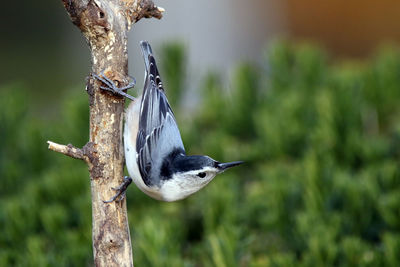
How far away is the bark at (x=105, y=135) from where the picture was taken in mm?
1627

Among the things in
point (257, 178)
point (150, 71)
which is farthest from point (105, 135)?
point (257, 178)

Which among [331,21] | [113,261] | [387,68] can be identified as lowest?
[113,261]

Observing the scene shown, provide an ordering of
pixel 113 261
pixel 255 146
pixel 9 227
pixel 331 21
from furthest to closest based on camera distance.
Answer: pixel 331 21
pixel 255 146
pixel 9 227
pixel 113 261

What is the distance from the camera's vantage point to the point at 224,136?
10.3 feet

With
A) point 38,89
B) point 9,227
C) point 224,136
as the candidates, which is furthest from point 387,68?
point 38,89

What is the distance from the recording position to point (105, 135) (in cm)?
164

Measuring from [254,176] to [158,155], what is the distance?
1.12 metres

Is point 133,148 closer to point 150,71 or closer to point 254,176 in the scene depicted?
point 150,71

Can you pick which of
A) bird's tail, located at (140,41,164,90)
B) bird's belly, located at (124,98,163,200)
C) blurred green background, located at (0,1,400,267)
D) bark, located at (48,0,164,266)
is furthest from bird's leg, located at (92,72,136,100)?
blurred green background, located at (0,1,400,267)

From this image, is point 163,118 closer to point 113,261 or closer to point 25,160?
point 113,261

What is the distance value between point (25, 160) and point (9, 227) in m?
0.72

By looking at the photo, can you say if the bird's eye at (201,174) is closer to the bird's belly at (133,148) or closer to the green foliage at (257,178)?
the bird's belly at (133,148)

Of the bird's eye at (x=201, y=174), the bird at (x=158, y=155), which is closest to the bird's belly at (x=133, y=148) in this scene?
the bird at (x=158, y=155)

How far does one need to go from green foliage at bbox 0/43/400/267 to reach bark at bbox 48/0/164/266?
0.42m
